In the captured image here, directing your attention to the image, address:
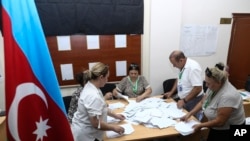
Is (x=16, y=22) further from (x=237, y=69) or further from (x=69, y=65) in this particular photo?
(x=237, y=69)

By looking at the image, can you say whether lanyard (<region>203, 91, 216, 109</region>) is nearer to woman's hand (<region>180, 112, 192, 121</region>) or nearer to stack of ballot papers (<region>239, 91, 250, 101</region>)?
woman's hand (<region>180, 112, 192, 121</region>)

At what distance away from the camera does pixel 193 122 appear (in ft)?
6.60

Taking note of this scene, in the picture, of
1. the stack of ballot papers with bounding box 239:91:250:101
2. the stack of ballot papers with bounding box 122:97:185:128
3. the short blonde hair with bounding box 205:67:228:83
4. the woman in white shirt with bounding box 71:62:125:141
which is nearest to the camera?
the woman in white shirt with bounding box 71:62:125:141

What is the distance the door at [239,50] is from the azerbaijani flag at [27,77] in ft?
12.1

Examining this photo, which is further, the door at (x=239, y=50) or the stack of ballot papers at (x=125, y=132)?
the door at (x=239, y=50)

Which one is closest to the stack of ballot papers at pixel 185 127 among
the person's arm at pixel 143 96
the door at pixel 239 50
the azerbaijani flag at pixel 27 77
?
the person's arm at pixel 143 96

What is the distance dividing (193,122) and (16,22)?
179 centimetres

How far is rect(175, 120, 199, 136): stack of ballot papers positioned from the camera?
187cm

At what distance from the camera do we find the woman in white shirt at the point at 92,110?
154 cm

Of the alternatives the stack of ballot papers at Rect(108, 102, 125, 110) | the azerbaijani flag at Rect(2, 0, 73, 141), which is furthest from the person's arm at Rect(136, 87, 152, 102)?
the azerbaijani flag at Rect(2, 0, 73, 141)

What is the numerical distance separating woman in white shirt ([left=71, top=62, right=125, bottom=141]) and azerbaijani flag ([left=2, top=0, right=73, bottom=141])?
1.46 ft

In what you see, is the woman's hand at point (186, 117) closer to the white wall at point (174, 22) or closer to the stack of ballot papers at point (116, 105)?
the stack of ballot papers at point (116, 105)

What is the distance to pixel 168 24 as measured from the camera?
3240 mm

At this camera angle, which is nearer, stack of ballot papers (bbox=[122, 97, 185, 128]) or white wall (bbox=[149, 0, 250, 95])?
stack of ballot papers (bbox=[122, 97, 185, 128])
